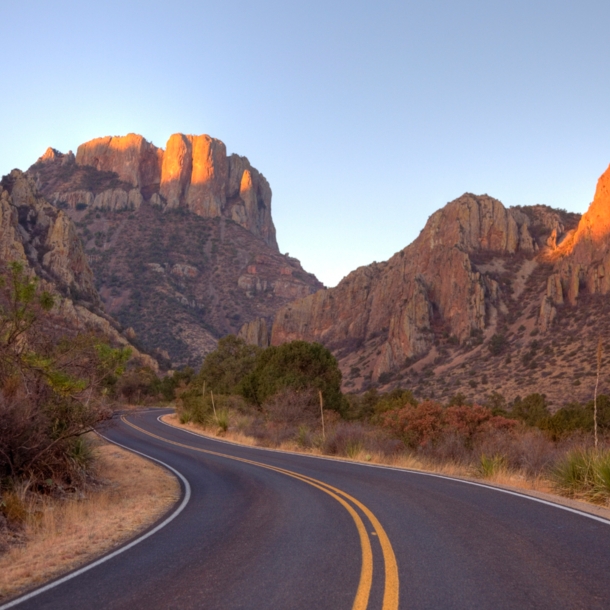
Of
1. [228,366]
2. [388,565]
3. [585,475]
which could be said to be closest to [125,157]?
[228,366]

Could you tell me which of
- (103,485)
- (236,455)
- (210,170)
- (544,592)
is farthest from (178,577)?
(210,170)

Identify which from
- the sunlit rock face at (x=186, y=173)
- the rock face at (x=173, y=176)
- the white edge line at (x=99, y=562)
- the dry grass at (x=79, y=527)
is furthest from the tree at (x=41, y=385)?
the sunlit rock face at (x=186, y=173)

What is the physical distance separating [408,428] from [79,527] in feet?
43.4

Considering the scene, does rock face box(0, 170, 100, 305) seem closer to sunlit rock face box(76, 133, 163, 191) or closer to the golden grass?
the golden grass

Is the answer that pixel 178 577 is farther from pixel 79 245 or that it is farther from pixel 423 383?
pixel 79 245

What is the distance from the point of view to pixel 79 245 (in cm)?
8962

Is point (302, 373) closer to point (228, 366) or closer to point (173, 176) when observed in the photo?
point (228, 366)

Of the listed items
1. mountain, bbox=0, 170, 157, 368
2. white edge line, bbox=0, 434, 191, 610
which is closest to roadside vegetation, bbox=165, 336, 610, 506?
white edge line, bbox=0, 434, 191, 610

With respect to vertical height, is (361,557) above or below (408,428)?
above

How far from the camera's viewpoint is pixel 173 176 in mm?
165750

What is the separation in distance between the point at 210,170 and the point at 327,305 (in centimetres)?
7152

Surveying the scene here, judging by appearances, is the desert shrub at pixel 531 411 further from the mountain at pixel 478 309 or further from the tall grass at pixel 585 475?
the tall grass at pixel 585 475

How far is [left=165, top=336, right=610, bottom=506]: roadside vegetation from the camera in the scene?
1391 cm

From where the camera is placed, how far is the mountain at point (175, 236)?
117m
